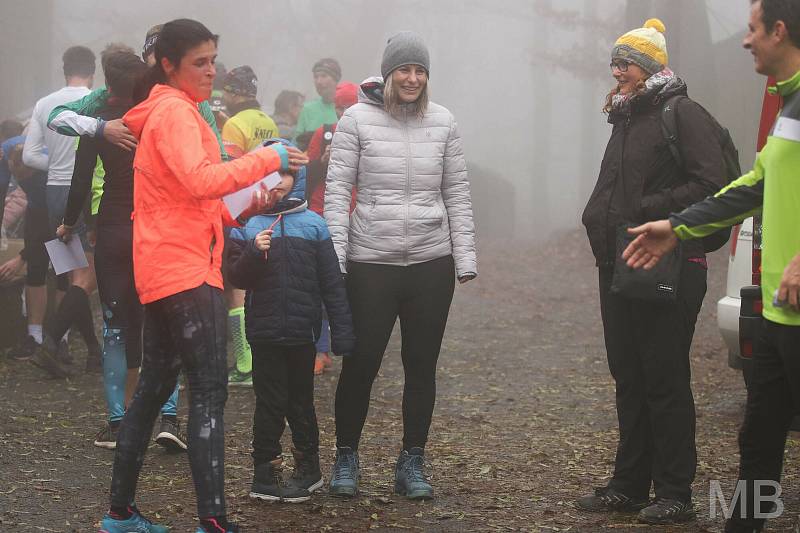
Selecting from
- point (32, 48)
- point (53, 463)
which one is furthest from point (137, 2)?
point (53, 463)

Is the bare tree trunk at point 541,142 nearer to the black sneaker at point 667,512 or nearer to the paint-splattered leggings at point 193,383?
the black sneaker at point 667,512

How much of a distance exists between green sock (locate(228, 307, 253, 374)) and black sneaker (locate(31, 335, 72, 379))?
1321mm

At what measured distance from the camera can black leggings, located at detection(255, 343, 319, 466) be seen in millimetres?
5316

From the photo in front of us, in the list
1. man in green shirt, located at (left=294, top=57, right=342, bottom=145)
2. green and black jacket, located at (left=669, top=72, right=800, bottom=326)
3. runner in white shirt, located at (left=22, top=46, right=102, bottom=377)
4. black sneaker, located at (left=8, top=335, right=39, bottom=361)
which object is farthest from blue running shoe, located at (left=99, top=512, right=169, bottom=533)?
man in green shirt, located at (left=294, top=57, right=342, bottom=145)

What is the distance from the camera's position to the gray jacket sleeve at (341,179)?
18.1 ft

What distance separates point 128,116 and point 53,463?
94.3 inches

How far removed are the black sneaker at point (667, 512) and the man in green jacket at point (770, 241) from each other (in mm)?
786

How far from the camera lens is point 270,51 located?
24.6 meters

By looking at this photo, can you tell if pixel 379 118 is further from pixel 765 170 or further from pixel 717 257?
pixel 717 257

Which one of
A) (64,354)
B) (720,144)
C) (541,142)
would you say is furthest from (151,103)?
(541,142)

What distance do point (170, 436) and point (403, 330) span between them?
59.2 inches

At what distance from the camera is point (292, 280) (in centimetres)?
529

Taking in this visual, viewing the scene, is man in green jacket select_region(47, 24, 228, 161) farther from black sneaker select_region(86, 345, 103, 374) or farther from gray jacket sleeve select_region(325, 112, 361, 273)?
black sneaker select_region(86, 345, 103, 374)

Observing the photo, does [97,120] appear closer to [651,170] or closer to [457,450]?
[457,450]
